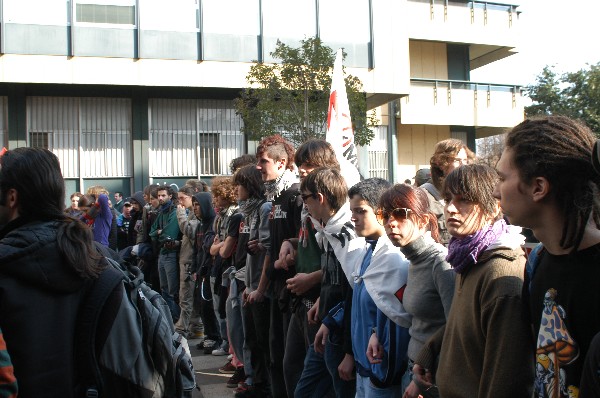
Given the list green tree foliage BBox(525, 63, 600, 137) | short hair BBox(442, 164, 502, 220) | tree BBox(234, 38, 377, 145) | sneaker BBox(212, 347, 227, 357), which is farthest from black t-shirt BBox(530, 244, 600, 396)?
green tree foliage BBox(525, 63, 600, 137)

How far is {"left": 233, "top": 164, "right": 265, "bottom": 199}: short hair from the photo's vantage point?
6141 millimetres

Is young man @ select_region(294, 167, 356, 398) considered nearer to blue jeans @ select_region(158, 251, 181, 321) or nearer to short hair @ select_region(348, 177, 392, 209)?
short hair @ select_region(348, 177, 392, 209)

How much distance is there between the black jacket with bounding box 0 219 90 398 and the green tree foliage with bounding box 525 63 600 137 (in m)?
31.7

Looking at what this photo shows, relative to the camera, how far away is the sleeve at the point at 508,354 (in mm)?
2424

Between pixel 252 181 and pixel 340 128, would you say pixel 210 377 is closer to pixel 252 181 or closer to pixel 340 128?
pixel 252 181

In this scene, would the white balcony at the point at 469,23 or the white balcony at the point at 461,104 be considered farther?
the white balcony at the point at 469,23

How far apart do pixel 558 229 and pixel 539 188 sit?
6.2 inches

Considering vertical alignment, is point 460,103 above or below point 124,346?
above

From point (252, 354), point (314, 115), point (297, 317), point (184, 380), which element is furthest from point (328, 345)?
point (314, 115)

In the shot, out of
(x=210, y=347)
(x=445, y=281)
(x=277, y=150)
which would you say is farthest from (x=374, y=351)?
(x=210, y=347)

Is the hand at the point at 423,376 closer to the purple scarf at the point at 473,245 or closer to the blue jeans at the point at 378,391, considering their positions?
the blue jeans at the point at 378,391

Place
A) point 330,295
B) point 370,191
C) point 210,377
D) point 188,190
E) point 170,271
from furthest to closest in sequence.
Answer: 1. point 188,190
2. point 170,271
3. point 210,377
4. point 330,295
5. point 370,191

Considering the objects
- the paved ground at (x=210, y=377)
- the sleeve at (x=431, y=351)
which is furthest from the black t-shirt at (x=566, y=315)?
the paved ground at (x=210, y=377)

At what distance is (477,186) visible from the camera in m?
2.99
